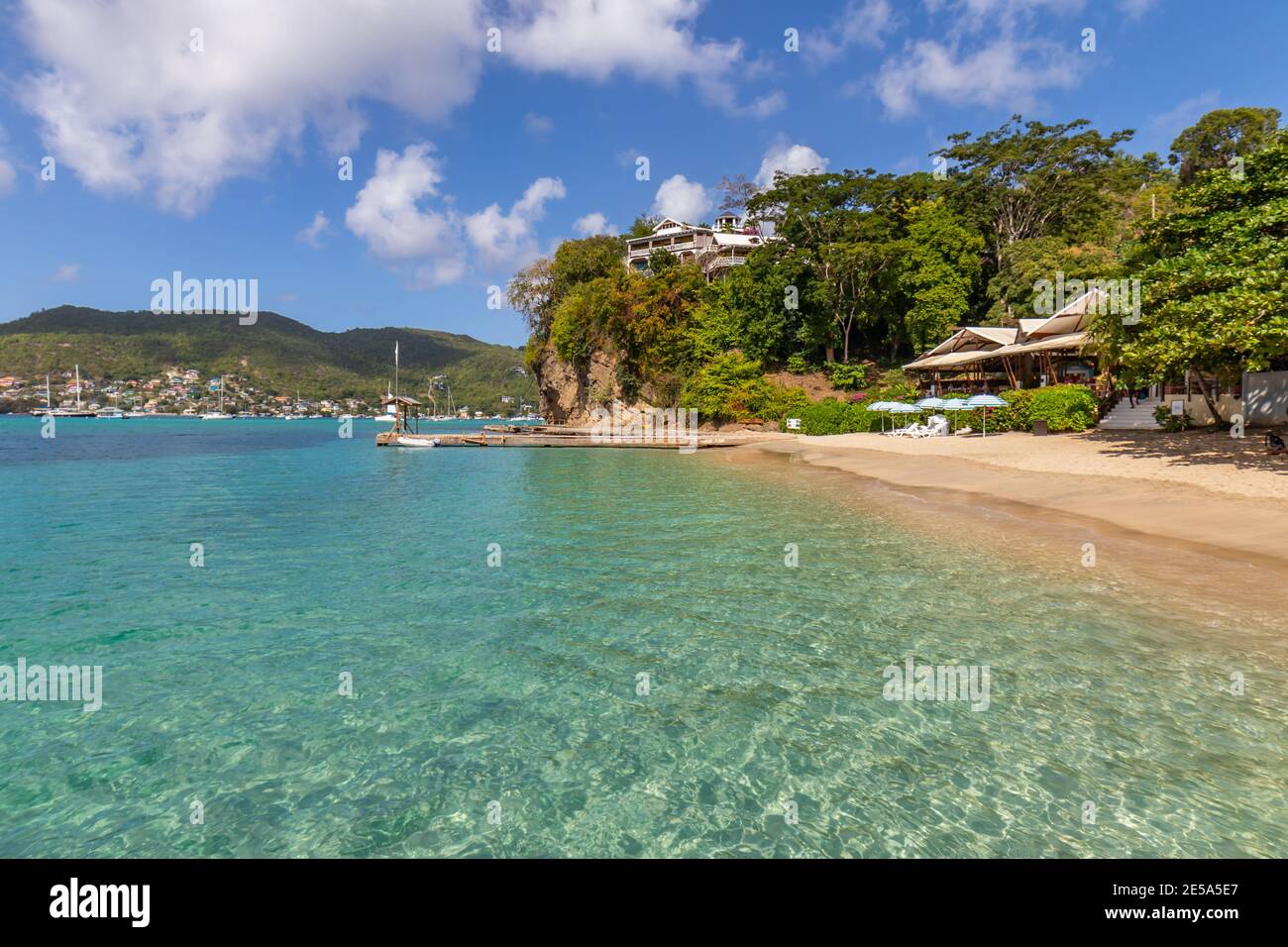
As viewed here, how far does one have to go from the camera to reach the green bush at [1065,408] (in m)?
29.1

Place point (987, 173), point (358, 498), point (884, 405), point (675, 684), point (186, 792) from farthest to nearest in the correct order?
point (987, 173) < point (884, 405) < point (358, 498) < point (675, 684) < point (186, 792)

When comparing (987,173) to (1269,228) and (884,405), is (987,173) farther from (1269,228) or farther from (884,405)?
(1269,228)

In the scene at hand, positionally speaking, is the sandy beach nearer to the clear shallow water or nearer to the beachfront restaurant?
the clear shallow water

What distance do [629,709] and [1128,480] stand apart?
1914 centimetres

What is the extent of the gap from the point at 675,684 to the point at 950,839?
307cm

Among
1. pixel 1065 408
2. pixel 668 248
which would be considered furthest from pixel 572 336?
pixel 1065 408

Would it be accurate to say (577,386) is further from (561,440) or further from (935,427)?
(935,427)

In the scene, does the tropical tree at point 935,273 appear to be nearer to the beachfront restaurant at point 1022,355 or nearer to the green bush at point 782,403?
the beachfront restaurant at point 1022,355

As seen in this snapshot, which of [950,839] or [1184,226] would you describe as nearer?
[950,839]

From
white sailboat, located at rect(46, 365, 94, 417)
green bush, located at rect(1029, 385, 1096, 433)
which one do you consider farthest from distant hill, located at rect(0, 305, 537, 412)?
green bush, located at rect(1029, 385, 1096, 433)

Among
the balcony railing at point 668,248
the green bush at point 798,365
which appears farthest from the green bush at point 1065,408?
the balcony railing at point 668,248

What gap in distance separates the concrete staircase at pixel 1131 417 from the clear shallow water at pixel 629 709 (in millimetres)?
22033

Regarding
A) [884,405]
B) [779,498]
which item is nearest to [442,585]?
[779,498]
